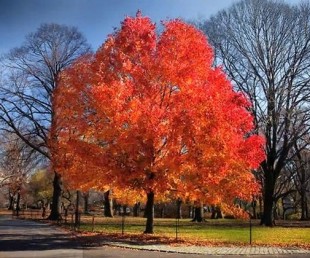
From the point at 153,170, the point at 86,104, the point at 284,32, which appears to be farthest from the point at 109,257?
the point at 284,32

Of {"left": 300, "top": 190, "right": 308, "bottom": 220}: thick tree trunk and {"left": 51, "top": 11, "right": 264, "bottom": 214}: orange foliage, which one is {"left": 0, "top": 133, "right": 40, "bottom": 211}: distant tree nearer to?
{"left": 51, "top": 11, "right": 264, "bottom": 214}: orange foliage

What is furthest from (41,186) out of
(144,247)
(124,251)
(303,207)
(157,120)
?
(124,251)

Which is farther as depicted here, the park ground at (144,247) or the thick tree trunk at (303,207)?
the thick tree trunk at (303,207)

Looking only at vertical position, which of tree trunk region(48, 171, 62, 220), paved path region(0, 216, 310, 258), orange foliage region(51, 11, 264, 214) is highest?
orange foliage region(51, 11, 264, 214)

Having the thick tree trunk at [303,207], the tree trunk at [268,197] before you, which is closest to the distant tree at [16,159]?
the tree trunk at [268,197]

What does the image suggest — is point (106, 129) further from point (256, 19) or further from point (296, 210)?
point (296, 210)

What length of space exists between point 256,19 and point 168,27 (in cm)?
1393

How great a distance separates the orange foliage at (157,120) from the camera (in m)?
18.9

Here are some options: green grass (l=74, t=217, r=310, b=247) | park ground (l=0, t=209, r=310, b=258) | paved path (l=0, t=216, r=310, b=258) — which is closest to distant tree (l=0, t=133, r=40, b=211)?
green grass (l=74, t=217, r=310, b=247)

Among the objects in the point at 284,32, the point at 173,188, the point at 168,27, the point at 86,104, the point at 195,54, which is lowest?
the point at 173,188

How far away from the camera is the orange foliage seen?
18.9m

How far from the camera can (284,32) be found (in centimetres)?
3241

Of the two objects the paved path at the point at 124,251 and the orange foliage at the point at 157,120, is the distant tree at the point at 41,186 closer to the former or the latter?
the orange foliage at the point at 157,120

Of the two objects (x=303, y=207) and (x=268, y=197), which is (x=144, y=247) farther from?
(x=303, y=207)
